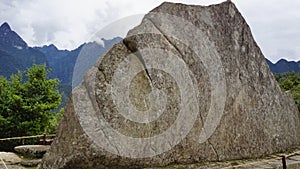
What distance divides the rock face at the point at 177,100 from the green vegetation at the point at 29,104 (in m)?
7.15

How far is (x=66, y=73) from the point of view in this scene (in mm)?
52688

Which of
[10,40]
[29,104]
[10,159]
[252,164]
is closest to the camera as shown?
[252,164]

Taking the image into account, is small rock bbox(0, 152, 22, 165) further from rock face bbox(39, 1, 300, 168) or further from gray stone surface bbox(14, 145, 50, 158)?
rock face bbox(39, 1, 300, 168)

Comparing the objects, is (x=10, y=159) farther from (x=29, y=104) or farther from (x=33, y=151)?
(x=29, y=104)

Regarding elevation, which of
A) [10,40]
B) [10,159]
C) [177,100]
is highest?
[10,40]

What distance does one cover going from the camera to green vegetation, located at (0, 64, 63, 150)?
11.4m

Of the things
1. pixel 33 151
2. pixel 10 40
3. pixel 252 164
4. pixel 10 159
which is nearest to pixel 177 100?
pixel 252 164

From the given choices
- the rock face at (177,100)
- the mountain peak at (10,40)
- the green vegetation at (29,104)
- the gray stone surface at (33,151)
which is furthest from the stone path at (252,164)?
the mountain peak at (10,40)

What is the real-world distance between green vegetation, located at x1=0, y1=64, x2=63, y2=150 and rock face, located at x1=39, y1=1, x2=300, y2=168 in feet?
23.5

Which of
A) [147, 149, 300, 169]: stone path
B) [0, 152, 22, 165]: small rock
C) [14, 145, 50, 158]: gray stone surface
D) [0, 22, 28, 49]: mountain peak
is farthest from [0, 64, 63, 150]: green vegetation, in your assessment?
[0, 22, 28, 49]: mountain peak

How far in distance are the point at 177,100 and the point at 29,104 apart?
7721mm

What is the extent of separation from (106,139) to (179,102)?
4.29ft

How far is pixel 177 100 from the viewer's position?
17.0 ft

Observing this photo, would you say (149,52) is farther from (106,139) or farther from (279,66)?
(279,66)
